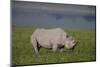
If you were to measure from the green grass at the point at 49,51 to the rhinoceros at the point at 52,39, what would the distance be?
0.06 m

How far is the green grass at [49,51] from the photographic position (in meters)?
2.42

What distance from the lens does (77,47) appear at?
2697 mm

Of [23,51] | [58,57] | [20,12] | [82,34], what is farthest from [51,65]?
[20,12]

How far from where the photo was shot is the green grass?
2.42 m

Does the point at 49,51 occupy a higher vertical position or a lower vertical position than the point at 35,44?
lower

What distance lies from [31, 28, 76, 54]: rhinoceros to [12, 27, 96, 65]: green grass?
57mm

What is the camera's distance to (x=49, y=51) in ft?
8.41

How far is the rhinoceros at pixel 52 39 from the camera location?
2.51 m

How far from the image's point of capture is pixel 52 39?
8.46 feet

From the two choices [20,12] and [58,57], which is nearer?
[20,12]

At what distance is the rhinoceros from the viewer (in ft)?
8.23

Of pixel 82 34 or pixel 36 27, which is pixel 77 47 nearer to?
pixel 82 34

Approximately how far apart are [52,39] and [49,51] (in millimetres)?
174

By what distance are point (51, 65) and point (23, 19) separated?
2.45 ft
